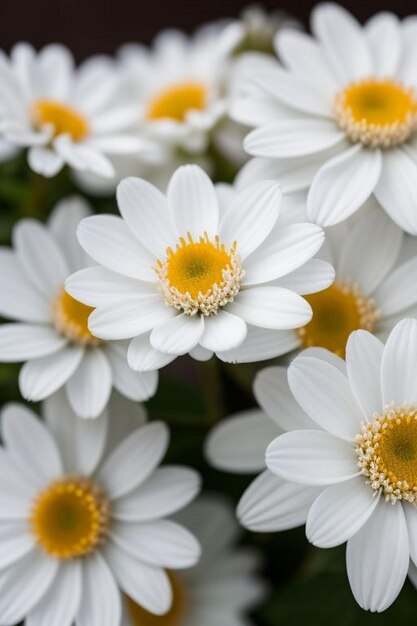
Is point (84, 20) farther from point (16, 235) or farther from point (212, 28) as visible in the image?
point (16, 235)

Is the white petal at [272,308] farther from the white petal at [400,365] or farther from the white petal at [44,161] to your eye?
the white petal at [44,161]

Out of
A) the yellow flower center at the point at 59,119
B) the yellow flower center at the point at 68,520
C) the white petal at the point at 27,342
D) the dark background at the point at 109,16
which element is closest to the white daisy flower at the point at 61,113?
the yellow flower center at the point at 59,119

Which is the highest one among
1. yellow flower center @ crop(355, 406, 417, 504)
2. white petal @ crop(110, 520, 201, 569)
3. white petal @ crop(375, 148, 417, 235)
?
white petal @ crop(375, 148, 417, 235)

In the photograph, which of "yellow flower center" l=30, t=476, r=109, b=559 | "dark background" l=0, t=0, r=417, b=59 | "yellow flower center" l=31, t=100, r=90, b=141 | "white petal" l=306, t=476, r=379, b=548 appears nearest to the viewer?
"white petal" l=306, t=476, r=379, b=548

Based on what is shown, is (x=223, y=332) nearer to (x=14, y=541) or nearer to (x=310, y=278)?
(x=310, y=278)

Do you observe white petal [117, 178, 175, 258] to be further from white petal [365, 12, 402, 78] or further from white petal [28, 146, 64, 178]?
white petal [365, 12, 402, 78]

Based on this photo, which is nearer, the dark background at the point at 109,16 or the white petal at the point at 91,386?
the white petal at the point at 91,386

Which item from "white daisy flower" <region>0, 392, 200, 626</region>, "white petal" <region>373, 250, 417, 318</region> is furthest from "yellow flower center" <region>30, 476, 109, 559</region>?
"white petal" <region>373, 250, 417, 318</region>

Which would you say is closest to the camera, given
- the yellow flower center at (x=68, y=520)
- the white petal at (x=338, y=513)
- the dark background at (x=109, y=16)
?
the white petal at (x=338, y=513)
